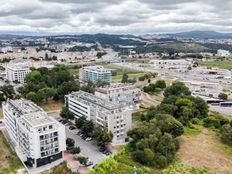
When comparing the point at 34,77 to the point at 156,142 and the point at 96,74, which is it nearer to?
the point at 96,74

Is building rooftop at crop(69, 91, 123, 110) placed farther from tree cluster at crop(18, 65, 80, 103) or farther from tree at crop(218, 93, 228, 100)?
tree at crop(218, 93, 228, 100)

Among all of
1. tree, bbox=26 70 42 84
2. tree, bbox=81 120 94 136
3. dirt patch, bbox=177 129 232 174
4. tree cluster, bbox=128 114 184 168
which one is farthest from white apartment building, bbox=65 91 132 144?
tree, bbox=26 70 42 84

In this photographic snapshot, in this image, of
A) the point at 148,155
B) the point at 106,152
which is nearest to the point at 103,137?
the point at 106,152

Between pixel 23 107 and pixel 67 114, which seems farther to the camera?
pixel 67 114

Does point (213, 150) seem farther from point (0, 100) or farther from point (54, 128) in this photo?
point (0, 100)

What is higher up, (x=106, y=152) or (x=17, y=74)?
(x=17, y=74)
